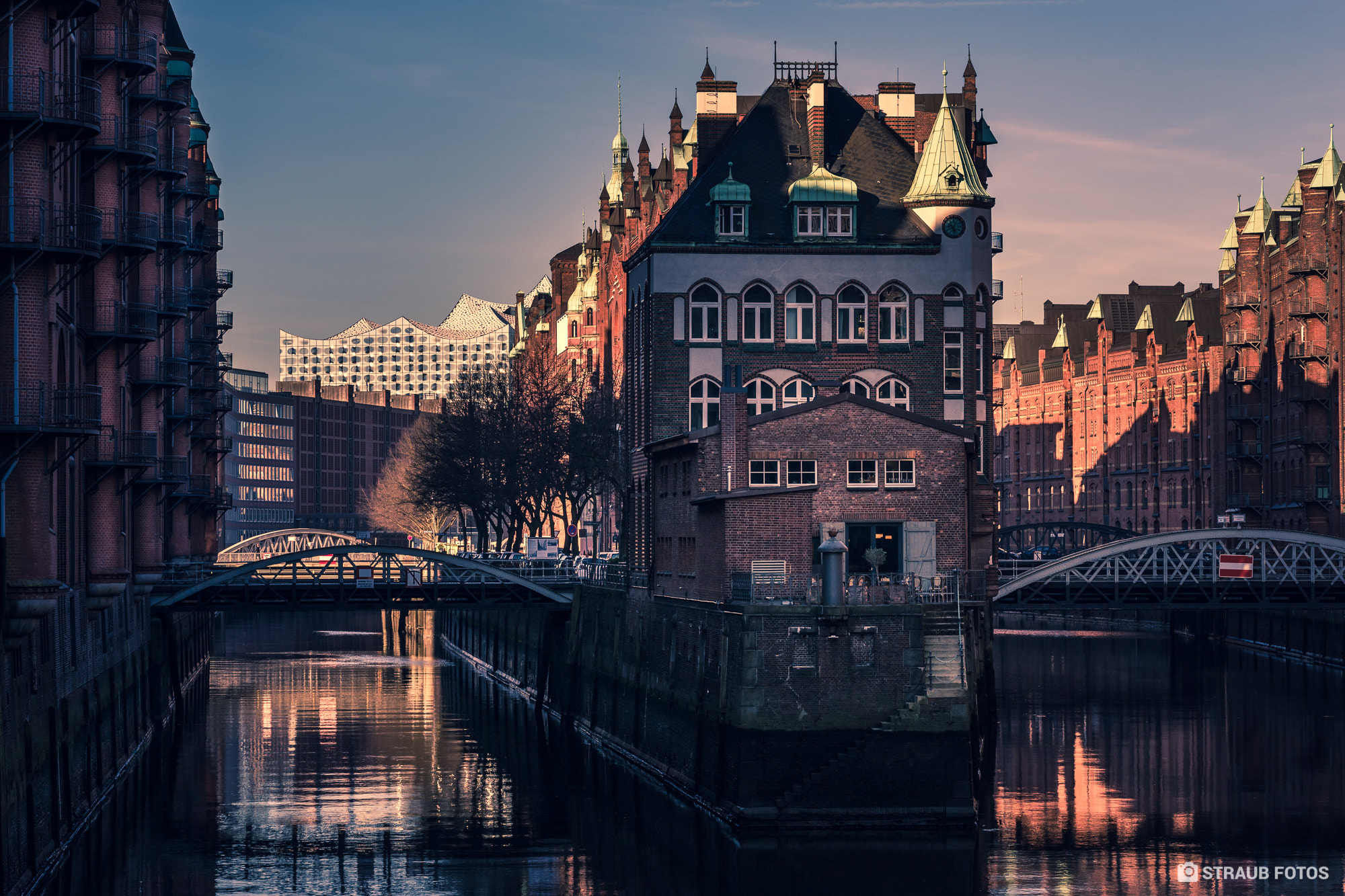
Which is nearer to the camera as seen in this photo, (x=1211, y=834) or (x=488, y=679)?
(x=1211, y=834)

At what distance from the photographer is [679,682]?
61.1 metres

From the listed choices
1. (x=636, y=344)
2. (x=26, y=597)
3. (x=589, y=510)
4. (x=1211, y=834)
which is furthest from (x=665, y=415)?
(x=589, y=510)

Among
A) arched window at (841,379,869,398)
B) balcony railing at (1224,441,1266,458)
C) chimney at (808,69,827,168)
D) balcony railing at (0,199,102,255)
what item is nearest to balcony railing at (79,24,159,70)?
balcony railing at (0,199,102,255)

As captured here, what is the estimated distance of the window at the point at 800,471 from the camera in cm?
5847

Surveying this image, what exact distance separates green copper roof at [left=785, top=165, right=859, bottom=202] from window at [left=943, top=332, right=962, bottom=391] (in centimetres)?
643

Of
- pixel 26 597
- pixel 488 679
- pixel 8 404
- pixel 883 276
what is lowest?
pixel 488 679

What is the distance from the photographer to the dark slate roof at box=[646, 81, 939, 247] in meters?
76.4

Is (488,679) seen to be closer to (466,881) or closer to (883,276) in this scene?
(883,276)

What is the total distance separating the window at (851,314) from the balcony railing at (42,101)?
36.4m

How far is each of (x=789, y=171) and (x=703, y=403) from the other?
10.2 m

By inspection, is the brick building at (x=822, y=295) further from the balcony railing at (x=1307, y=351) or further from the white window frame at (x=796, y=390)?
the balcony railing at (x=1307, y=351)

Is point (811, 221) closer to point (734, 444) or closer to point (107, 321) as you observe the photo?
point (734, 444)

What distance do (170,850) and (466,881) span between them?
9.25 metres

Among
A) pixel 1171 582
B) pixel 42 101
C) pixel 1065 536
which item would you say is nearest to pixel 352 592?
pixel 1171 582
